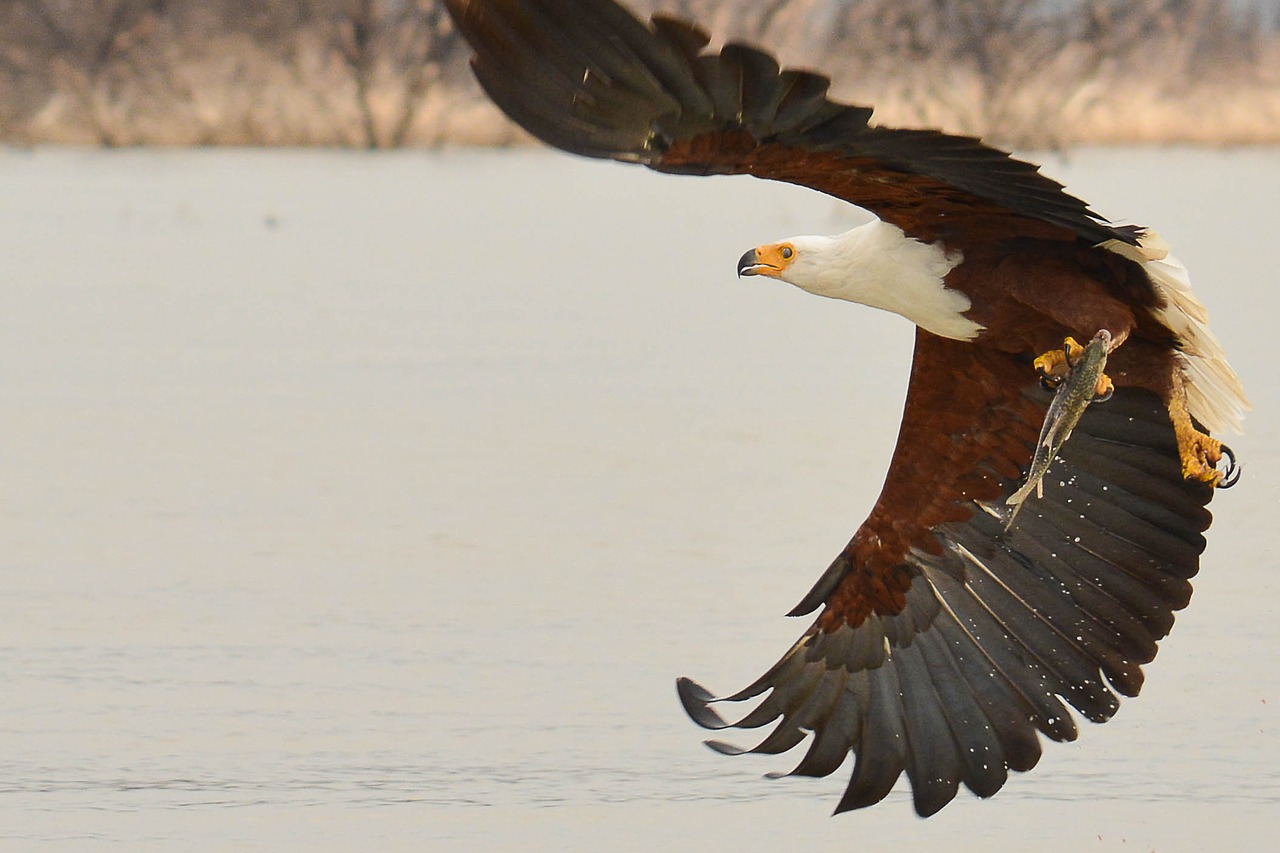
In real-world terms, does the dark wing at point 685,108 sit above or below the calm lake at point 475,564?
above

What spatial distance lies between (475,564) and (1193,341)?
3.01 m

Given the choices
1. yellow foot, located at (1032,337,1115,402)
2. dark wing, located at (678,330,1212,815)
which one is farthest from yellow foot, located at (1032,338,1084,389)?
dark wing, located at (678,330,1212,815)

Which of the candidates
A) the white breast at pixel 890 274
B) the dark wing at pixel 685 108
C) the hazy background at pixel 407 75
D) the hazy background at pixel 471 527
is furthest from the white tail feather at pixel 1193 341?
the hazy background at pixel 407 75

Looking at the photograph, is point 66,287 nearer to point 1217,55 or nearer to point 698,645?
point 698,645

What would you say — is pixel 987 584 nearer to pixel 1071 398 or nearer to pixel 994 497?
pixel 994 497

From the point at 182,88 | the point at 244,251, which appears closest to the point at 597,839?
the point at 244,251

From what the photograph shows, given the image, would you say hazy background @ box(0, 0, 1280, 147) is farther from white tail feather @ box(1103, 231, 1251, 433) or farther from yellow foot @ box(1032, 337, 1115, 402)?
yellow foot @ box(1032, 337, 1115, 402)

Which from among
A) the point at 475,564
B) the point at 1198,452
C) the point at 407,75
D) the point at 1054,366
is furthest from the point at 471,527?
the point at 407,75

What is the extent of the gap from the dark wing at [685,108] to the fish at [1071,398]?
534 millimetres

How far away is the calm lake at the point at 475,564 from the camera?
6.31 m

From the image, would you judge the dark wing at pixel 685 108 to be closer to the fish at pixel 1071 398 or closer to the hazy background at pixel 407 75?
the fish at pixel 1071 398

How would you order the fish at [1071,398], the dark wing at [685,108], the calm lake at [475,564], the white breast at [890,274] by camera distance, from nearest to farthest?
the dark wing at [685,108] < the fish at [1071,398] < the white breast at [890,274] < the calm lake at [475,564]

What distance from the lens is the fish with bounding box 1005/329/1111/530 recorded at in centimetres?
590

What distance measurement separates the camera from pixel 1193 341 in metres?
6.29
